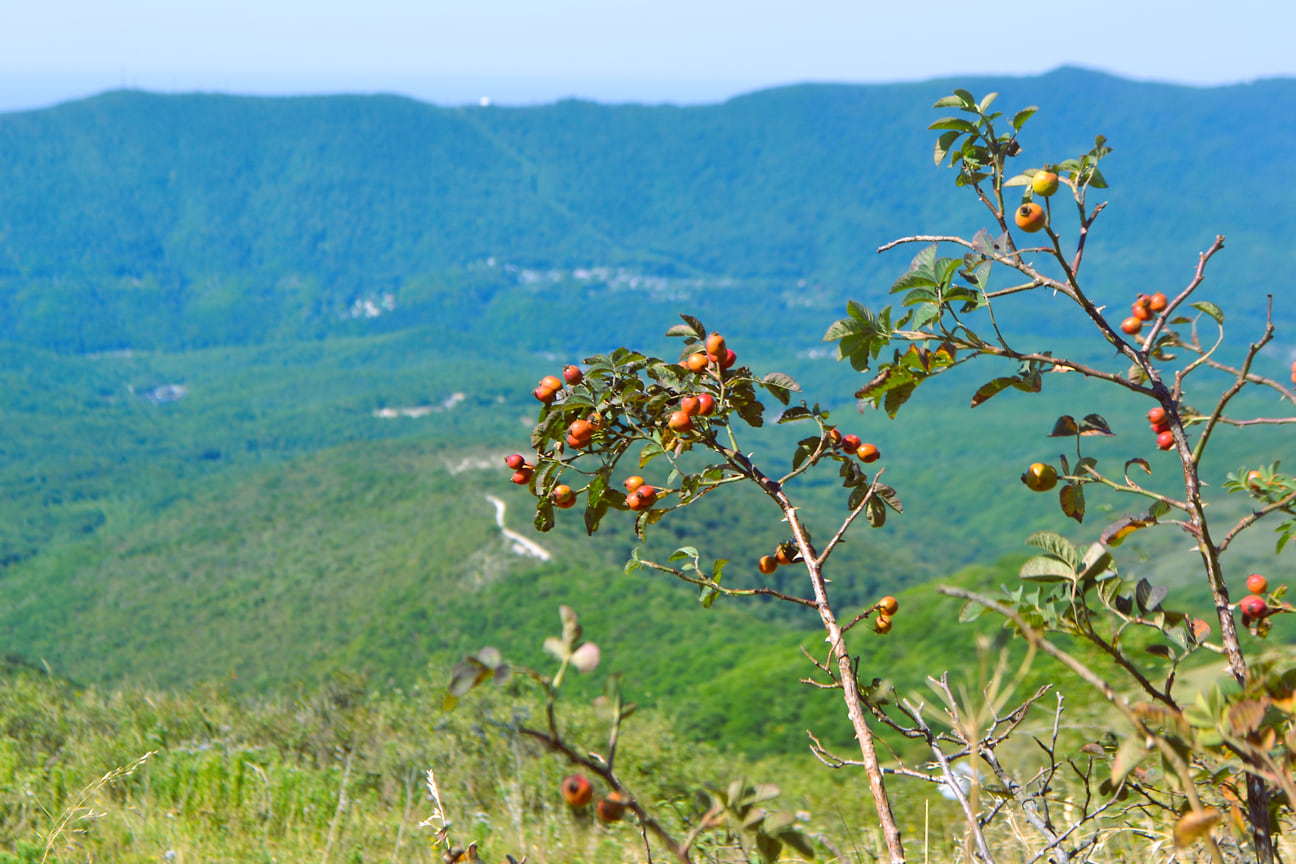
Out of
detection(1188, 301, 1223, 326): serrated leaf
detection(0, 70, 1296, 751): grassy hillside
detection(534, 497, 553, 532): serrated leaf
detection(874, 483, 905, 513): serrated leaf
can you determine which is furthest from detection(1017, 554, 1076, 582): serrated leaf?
detection(534, 497, 553, 532): serrated leaf

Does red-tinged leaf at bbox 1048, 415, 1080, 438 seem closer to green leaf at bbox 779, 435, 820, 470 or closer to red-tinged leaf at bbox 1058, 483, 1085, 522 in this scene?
red-tinged leaf at bbox 1058, 483, 1085, 522

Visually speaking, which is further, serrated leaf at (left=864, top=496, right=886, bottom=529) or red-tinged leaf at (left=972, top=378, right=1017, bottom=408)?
serrated leaf at (left=864, top=496, right=886, bottom=529)

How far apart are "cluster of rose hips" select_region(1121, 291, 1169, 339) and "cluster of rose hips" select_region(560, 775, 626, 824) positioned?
152 centimetres

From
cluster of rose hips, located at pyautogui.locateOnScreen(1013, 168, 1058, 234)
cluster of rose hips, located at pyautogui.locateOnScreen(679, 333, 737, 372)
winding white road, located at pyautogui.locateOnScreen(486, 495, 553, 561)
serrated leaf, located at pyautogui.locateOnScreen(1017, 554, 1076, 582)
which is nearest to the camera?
serrated leaf, located at pyautogui.locateOnScreen(1017, 554, 1076, 582)

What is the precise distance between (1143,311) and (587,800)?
1687 millimetres

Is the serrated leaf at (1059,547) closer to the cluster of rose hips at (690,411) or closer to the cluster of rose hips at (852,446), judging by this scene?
the cluster of rose hips at (852,446)

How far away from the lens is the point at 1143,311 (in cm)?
213

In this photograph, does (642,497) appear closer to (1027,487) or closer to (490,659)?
(1027,487)

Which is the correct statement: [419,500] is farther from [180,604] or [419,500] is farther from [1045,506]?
[1045,506]

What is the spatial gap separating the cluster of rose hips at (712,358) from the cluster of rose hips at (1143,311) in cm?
86

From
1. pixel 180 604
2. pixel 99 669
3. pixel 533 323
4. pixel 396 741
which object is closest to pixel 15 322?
pixel 533 323

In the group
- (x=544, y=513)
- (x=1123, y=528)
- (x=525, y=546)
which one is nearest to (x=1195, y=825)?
(x=1123, y=528)

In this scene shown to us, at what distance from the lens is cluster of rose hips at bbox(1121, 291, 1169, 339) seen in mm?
2074

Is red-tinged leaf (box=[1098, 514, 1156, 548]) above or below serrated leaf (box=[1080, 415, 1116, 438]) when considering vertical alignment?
below
